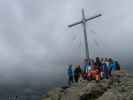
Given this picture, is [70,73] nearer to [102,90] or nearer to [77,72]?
[77,72]

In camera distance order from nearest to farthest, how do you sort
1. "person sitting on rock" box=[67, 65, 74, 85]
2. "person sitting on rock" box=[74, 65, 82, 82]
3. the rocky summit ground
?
the rocky summit ground → "person sitting on rock" box=[74, 65, 82, 82] → "person sitting on rock" box=[67, 65, 74, 85]

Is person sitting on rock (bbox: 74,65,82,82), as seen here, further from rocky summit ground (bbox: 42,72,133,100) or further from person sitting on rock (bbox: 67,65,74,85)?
rocky summit ground (bbox: 42,72,133,100)

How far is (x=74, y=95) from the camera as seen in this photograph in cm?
4078

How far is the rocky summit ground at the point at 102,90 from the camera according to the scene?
3655cm

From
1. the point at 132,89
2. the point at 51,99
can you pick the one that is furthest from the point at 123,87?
→ the point at 51,99

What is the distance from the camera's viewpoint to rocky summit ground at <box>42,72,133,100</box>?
36553 millimetres

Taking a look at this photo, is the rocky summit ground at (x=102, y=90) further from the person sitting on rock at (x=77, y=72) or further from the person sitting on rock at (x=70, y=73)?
the person sitting on rock at (x=70, y=73)

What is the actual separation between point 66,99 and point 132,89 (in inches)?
313

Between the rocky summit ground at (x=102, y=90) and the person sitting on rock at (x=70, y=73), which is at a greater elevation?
the person sitting on rock at (x=70, y=73)

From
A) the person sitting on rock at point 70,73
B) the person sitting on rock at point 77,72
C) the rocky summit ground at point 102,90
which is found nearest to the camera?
the rocky summit ground at point 102,90

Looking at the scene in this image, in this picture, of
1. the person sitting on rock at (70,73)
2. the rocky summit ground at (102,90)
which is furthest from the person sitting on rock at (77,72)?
the rocky summit ground at (102,90)

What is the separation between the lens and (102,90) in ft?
128

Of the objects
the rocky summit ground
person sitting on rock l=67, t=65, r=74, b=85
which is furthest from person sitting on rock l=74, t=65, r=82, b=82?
the rocky summit ground

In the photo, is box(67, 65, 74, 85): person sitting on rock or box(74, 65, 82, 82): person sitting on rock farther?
box(67, 65, 74, 85): person sitting on rock
